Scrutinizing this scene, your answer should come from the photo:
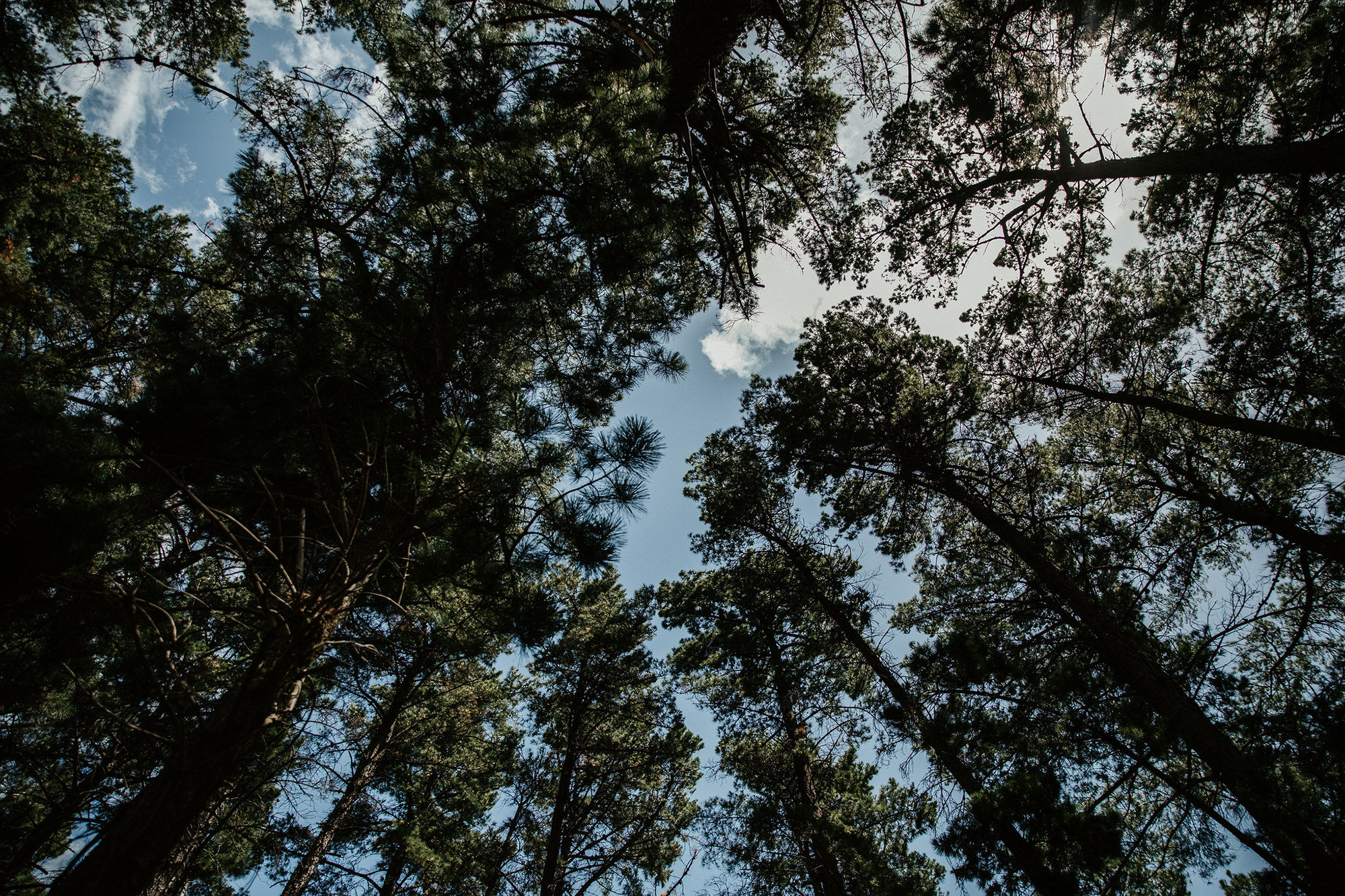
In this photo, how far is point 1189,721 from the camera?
13.8 ft

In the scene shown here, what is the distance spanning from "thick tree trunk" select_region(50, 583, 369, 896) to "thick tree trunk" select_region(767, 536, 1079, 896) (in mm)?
4107

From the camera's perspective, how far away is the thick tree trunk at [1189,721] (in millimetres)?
3180

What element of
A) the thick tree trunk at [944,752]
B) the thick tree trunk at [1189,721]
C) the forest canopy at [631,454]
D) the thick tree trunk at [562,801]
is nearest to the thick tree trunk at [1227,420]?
the forest canopy at [631,454]

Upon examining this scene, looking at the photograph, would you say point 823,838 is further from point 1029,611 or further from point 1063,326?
point 1063,326

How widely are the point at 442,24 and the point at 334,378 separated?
10.7ft

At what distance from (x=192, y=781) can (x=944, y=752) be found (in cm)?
603

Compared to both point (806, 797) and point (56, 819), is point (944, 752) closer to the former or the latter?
point (806, 797)

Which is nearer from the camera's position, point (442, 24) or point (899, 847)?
point (442, 24)

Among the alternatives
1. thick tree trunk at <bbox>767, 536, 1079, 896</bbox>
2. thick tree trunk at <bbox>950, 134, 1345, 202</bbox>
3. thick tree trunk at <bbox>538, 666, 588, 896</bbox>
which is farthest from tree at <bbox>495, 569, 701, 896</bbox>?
thick tree trunk at <bbox>950, 134, 1345, 202</bbox>

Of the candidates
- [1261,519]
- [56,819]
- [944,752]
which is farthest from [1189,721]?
[56,819]

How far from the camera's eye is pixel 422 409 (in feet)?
12.8

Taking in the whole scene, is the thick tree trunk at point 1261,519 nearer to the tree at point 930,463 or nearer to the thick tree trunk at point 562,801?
the tree at point 930,463

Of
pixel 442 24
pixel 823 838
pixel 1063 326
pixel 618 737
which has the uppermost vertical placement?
pixel 1063 326

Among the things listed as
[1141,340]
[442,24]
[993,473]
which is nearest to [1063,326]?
[1141,340]
